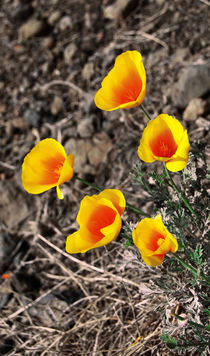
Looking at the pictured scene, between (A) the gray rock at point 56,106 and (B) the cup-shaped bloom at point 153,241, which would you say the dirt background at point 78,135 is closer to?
(A) the gray rock at point 56,106

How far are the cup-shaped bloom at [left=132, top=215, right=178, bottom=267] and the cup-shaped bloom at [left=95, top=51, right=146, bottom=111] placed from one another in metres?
0.55

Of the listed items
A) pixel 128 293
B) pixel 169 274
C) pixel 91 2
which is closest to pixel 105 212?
pixel 169 274

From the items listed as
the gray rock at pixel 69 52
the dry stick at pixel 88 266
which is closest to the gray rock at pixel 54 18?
the gray rock at pixel 69 52

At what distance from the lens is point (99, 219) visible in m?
1.77

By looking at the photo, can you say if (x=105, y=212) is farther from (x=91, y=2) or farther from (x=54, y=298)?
(x=91, y=2)

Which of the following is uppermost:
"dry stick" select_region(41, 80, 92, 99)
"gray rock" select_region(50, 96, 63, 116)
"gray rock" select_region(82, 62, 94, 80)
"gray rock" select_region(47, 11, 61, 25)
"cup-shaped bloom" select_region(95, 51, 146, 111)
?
"cup-shaped bloom" select_region(95, 51, 146, 111)

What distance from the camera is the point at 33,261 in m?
2.86

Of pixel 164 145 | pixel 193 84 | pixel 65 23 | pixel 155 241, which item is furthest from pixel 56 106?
pixel 155 241

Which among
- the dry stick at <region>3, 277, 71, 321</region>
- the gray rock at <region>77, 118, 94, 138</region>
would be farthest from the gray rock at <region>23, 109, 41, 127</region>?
the dry stick at <region>3, 277, 71, 321</region>

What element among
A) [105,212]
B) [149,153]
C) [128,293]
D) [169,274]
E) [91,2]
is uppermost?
[149,153]

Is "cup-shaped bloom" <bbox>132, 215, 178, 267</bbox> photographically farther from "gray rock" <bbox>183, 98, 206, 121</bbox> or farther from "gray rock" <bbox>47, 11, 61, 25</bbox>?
"gray rock" <bbox>47, 11, 61, 25</bbox>

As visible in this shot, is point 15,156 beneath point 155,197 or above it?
beneath

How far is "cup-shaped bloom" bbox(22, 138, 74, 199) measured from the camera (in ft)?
6.02

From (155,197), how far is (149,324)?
0.71 meters
